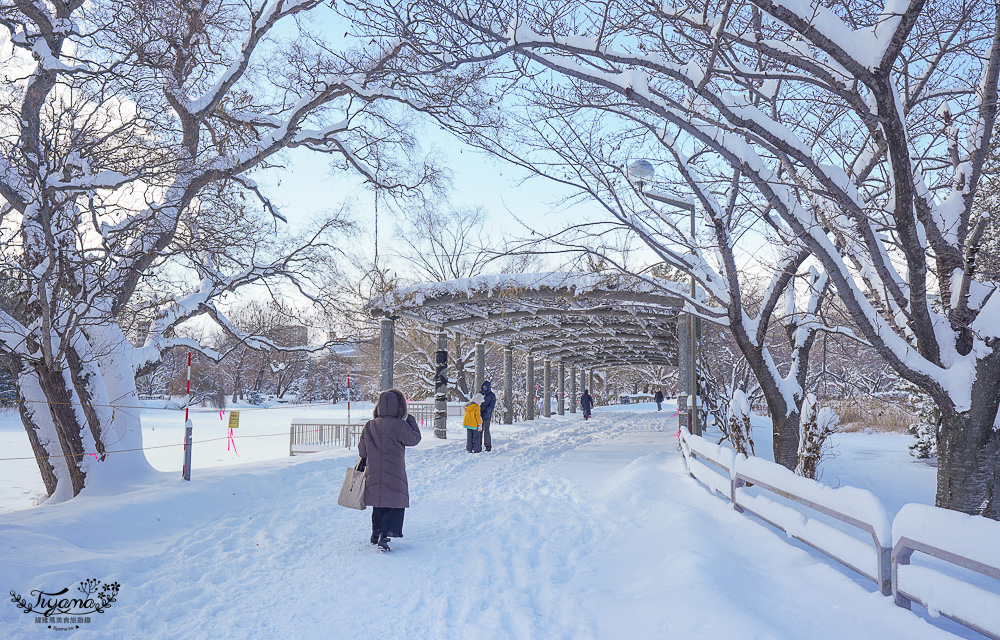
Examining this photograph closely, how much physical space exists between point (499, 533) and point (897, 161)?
5.08 metres

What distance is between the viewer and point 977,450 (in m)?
5.74

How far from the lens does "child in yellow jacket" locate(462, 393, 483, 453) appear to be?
45.4ft

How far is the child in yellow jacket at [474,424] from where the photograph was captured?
13828 mm

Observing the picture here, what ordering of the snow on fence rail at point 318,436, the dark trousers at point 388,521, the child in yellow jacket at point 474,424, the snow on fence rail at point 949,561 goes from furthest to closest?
the snow on fence rail at point 318,436, the child in yellow jacket at point 474,424, the dark trousers at point 388,521, the snow on fence rail at point 949,561

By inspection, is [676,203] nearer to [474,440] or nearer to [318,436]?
[474,440]

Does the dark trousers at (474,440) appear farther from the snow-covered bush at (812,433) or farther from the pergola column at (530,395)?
the pergola column at (530,395)

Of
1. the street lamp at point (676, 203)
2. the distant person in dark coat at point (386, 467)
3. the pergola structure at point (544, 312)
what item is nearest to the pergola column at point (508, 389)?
the pergola structure at point (544, 312)

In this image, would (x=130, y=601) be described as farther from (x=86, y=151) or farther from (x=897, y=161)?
(x=897, y=161)

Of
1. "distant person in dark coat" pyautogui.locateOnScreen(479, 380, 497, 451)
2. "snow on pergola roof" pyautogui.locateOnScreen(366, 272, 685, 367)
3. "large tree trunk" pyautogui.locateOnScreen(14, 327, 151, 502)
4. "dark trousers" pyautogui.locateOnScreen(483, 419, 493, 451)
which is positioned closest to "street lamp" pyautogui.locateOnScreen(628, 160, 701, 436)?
"snow on pergola roof" pyautogui.locateOnScreen(366, 272, 685, 367)

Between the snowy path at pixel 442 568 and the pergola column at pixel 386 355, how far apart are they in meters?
6.03

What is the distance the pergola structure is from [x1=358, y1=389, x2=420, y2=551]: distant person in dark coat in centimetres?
415

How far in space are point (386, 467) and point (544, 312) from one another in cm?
1024

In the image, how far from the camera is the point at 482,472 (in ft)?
35.8

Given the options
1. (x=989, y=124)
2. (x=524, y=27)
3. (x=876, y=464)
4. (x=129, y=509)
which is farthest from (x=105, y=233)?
(x=876, y=464)
